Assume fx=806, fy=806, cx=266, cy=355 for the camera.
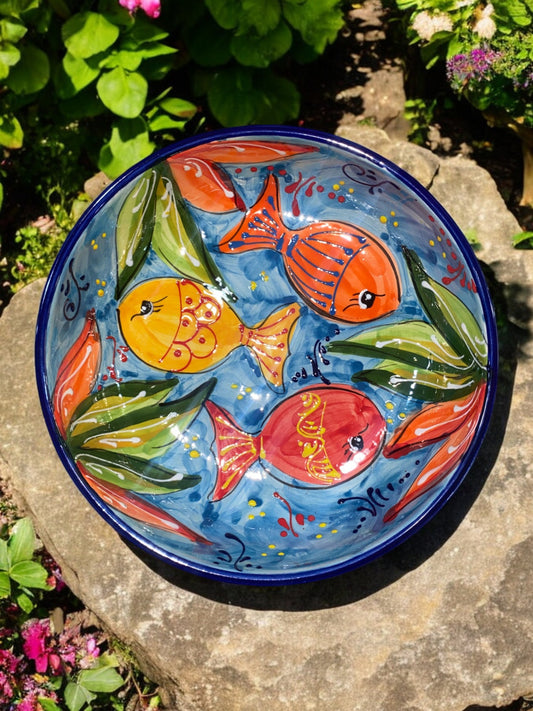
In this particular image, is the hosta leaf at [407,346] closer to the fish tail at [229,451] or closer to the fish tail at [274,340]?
the fish tail at [274,340]

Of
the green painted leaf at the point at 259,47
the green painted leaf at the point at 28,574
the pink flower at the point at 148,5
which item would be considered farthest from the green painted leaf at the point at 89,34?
the green painted leaf at the point at 28,574

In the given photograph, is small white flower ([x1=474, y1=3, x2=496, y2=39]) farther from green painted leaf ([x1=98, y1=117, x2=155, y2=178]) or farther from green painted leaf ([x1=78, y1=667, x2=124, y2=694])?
green painted leaf ([x1=78, y1=667, x2=124, y2=694])

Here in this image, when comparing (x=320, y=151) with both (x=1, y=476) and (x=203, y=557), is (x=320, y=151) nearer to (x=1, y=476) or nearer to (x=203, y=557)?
(x=203, y=557)

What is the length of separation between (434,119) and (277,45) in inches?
32.3

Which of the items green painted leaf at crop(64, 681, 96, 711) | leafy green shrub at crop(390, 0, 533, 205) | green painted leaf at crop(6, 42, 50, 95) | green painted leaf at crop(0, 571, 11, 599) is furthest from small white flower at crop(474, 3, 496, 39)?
green painted leaf at crop(64, 681, 96, 711)

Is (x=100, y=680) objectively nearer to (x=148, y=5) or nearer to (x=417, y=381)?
(x=417, y=381)

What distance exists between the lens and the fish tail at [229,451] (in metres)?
2.16

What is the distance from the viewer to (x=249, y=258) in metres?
2.42

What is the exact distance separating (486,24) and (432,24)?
0.16 m

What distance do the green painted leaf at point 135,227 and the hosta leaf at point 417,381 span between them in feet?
2.32

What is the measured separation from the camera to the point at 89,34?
2.29m

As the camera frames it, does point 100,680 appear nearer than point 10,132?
Yes

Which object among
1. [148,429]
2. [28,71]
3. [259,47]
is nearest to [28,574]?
[148,429]

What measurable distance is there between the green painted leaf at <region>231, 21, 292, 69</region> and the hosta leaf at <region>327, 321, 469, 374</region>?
0.88 m
